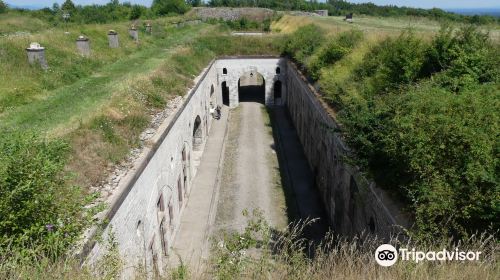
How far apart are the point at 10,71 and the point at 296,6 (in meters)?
64.8

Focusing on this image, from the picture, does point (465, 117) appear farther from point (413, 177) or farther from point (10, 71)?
point (10, 71)

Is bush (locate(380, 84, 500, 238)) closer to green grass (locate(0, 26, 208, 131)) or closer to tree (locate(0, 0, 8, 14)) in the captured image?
green grass (locate(0, 26, 208, 131))

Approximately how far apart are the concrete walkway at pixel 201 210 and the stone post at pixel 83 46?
8129 millimetres

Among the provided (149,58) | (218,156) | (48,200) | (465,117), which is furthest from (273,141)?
(48,200)

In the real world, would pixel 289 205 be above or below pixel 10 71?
below

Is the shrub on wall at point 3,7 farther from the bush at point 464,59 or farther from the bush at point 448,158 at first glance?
the bush at point 448,158

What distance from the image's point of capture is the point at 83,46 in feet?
70.6

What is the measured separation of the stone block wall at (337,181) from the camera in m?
8.58

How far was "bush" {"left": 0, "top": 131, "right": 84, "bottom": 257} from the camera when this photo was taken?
17.1ft

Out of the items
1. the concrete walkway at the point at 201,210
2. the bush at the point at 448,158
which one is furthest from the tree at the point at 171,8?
the bush at the point at 448,158

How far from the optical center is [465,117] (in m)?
7.75

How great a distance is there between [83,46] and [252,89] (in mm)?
16598

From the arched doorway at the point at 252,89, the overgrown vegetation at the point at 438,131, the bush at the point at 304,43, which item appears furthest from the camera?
the arched doorway at the point at 252,89

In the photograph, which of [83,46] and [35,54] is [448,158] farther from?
[83,46]
